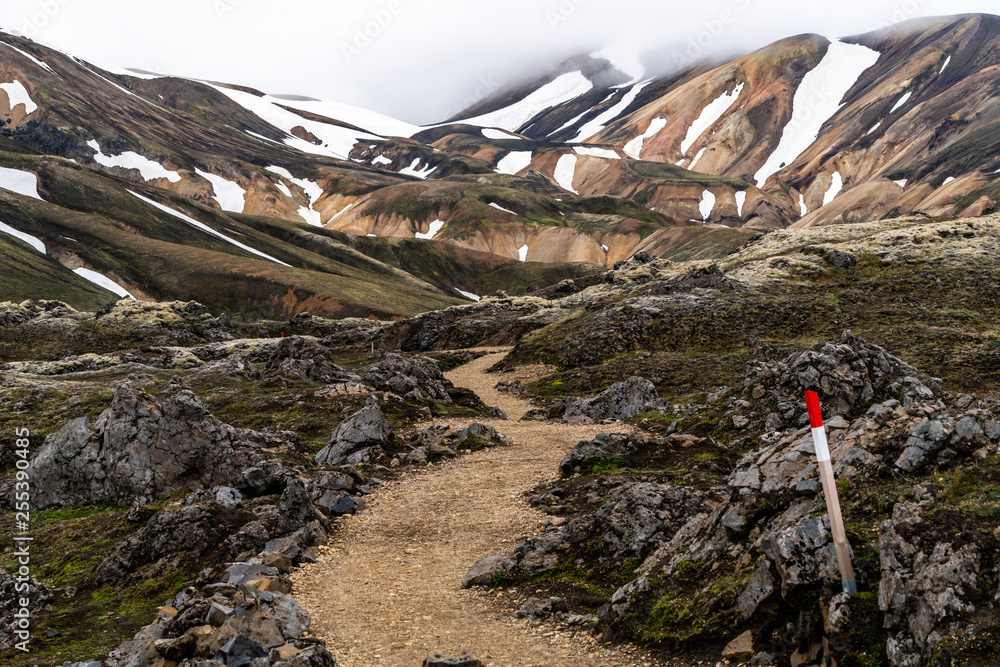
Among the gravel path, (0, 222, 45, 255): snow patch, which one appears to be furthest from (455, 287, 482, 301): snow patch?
the gravel path

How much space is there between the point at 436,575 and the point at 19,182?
16065 centimetres

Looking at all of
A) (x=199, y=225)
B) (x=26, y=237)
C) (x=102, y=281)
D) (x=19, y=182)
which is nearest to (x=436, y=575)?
(x=102, y=281)

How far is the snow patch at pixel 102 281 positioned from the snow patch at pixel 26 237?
288 inches

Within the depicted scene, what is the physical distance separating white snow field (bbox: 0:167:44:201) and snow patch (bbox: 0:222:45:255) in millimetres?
22165

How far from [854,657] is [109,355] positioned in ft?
172

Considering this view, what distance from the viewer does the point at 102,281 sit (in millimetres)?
102688

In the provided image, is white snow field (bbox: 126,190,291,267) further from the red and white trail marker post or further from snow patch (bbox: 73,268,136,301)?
the red and white trail marker post

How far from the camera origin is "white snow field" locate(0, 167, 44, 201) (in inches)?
5054

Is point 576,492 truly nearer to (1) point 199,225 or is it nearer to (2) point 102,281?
(2) point 102,281

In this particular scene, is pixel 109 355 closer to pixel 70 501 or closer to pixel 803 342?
pixel 70 501

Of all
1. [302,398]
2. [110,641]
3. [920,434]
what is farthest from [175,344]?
[920,434]

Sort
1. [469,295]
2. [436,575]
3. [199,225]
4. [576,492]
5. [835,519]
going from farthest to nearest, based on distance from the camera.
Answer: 1. [469,295]
2. [199,225]
3. [576,492]
4. [436,575]
5. [835,519]

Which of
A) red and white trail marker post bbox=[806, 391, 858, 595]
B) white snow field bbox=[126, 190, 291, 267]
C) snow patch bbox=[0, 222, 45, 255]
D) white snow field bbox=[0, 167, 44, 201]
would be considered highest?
white snow field bbox=[0, 167, 44, 201]

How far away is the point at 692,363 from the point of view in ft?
112
